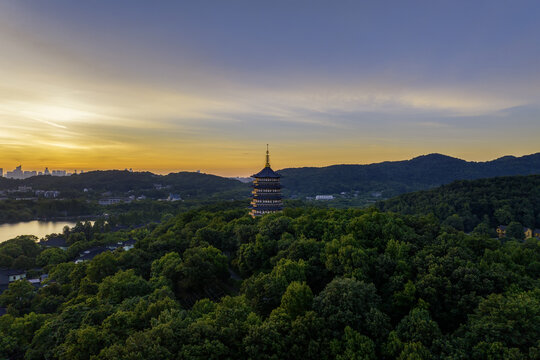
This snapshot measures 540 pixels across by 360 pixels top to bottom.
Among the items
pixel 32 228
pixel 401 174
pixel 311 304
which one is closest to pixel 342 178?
pixel 401 174

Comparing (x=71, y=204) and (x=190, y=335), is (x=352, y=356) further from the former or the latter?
(x=71, y=204)

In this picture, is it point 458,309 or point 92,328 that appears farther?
point 458,309

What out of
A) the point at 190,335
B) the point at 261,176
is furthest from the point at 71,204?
the point at 190,335

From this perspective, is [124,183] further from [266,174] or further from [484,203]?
[484,203]

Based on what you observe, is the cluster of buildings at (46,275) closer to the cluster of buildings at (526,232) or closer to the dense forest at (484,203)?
the dense forest at (484,203)

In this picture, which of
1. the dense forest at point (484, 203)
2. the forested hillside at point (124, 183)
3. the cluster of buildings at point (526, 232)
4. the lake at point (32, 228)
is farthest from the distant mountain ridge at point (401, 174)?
the lake at point (32, 228)

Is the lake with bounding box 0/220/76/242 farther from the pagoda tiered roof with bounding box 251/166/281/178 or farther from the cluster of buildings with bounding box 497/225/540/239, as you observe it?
the cluster of buildings with bounding box 497/225/540/239

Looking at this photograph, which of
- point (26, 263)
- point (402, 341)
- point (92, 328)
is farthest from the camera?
point (26, 263)
